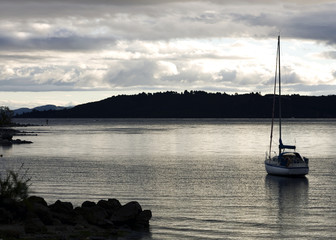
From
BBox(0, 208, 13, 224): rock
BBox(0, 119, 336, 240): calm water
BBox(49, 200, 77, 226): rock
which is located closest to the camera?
BBox(0, 208, 13, 224): rock

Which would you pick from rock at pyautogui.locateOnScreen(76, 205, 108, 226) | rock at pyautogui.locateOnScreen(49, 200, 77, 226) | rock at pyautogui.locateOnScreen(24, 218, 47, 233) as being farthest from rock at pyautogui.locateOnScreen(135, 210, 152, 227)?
rock at pyautogui.locateOnScreen(24, 218, 47, 233)

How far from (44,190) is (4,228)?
17.6 metres

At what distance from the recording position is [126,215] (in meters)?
28.2

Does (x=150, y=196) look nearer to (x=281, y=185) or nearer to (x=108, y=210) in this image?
(x=108, y=210)

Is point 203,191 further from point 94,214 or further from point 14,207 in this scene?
point 14,207

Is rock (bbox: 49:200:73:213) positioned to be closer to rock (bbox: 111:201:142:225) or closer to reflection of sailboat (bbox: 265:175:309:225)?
rock (bbox: 111:201:142:225)

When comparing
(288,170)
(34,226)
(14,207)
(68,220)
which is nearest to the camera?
(34,226)

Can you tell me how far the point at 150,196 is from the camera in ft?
130

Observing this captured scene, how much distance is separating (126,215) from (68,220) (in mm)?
3005

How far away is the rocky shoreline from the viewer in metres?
24.7


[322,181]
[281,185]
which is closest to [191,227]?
[281,185]

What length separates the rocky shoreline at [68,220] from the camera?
2473 cm

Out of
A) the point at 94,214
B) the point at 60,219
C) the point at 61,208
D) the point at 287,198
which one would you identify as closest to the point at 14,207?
the point at 60,219

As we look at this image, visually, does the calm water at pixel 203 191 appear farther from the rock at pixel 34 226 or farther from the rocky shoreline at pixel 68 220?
the rock at pixel 34 226
